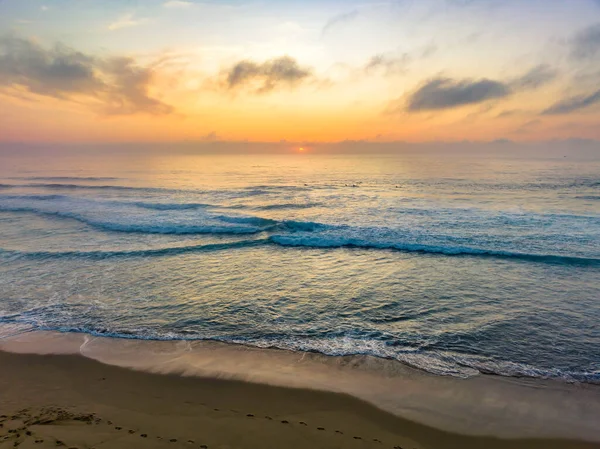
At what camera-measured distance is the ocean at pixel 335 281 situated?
9.41 metres

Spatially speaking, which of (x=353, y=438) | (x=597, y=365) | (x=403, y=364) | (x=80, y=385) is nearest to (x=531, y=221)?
(x=597, y=365)

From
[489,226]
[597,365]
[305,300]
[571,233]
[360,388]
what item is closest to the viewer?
[360,388]

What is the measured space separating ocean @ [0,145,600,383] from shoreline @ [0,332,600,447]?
0.42 m

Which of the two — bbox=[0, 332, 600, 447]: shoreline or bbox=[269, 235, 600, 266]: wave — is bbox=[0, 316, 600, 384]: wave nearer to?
bbox=[0, 332, 600, 447]: shoreline

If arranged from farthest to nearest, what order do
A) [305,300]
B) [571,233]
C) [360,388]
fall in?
[571,233], [305,300], [360,388]

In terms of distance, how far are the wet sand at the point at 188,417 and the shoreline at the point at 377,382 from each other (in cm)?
18

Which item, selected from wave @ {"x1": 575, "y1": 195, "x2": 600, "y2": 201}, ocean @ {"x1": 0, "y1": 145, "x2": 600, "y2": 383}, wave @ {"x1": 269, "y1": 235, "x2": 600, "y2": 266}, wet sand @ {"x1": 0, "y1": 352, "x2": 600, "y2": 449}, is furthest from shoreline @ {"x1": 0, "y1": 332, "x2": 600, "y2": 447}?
wave @ {"x1": 575, "y1": 195, "x2": 600, "y2": 201}

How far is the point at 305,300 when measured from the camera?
12.1 metres

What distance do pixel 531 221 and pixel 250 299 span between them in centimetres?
2152

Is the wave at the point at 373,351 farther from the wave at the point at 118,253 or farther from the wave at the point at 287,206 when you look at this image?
the wave at the point at 287,206

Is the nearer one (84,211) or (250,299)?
(250,299)

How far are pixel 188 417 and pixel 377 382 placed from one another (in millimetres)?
3800

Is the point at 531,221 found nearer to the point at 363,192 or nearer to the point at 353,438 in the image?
the point at 363,192

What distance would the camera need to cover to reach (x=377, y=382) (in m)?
7.61
